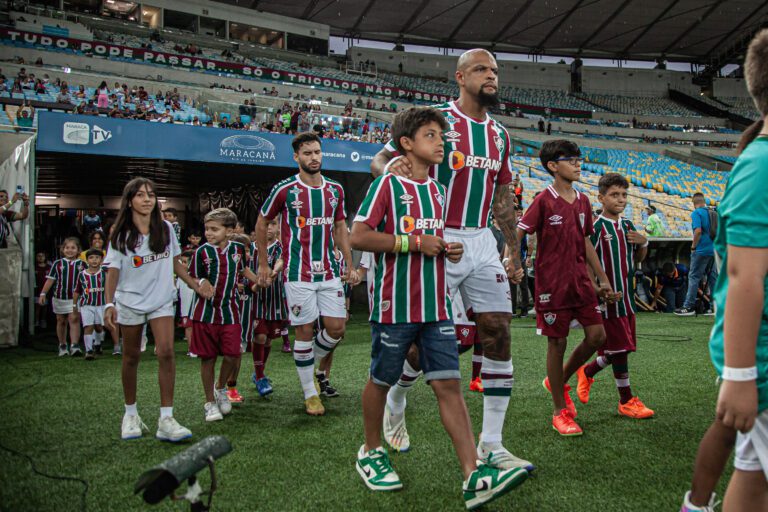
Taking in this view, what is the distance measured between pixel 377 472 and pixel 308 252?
2382mm

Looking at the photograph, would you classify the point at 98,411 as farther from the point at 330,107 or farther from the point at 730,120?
the point at 730,120

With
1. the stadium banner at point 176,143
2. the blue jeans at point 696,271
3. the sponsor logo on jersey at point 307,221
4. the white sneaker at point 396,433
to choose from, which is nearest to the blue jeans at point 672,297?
the blue jeans at point 696,271

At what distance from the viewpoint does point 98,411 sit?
466cm

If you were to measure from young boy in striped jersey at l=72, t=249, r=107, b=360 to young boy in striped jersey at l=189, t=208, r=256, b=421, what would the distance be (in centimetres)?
482

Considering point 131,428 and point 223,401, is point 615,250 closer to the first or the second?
point 223,401

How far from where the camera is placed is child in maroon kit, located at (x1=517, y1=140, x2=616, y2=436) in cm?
390

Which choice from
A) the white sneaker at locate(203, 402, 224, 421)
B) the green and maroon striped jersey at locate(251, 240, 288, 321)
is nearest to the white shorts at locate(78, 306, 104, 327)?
the green and maroon striped jersey at locate(251, 240, 288, 321)

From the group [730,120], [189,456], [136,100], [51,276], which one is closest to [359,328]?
[51,276]

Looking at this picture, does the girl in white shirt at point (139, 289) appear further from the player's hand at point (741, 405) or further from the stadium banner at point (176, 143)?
the stadium banner at point (176, 143)

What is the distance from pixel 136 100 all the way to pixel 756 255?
1919 cm

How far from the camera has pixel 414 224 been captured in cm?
290

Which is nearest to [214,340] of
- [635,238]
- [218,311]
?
[218,311]

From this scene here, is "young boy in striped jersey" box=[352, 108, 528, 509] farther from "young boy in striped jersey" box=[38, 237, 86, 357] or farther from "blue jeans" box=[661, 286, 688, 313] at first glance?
"blue jeans" box=[661, 286, 688, 313]

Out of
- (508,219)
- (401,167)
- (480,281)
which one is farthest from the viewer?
(508,219)
